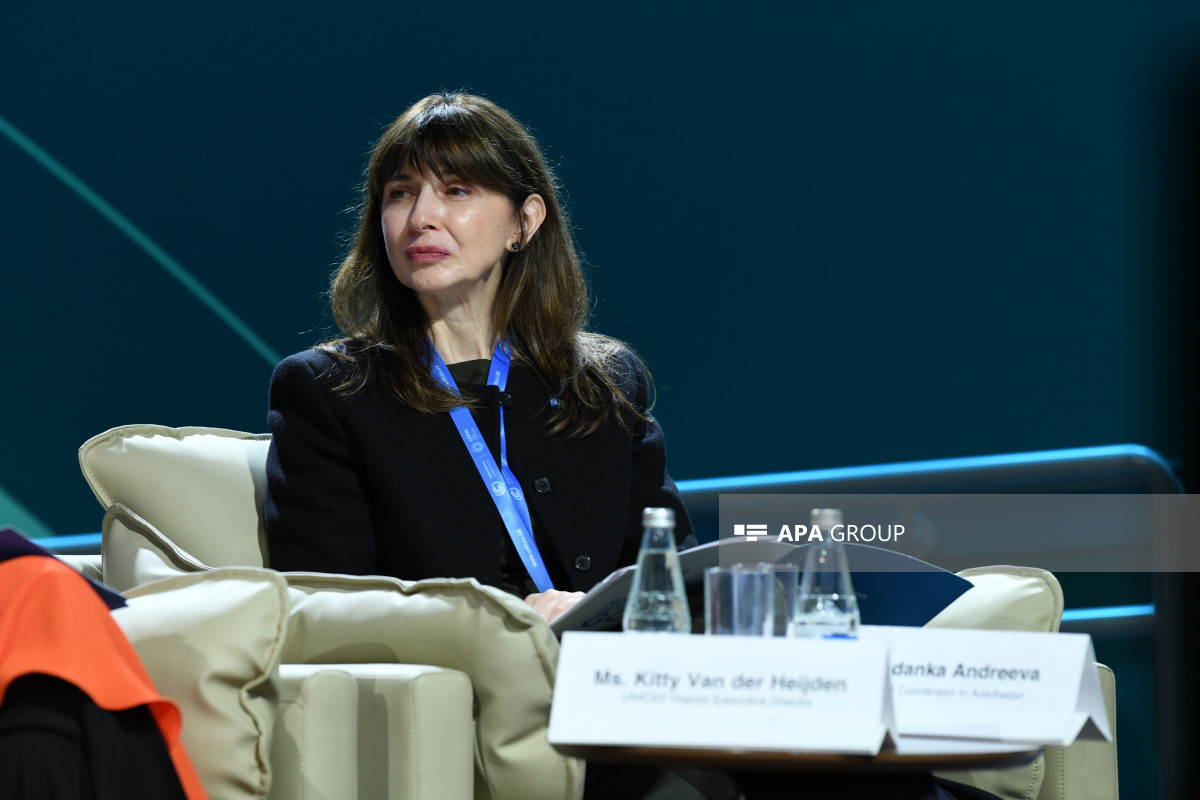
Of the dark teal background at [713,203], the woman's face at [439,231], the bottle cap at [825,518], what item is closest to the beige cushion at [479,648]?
the bottle cap at [825,518]

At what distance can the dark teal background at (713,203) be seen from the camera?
351cm

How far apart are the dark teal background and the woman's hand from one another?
1.52 m

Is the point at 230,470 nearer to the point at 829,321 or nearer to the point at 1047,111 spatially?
the point at 829,321

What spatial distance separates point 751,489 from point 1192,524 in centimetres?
111

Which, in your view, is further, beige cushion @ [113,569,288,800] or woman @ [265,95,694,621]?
woman @ [265,95,694,621]

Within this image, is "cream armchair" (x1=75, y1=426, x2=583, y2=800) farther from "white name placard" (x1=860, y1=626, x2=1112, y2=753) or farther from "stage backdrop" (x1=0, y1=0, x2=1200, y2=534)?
"stage backdrop" (x1=0, y1=0, x2=1200, y2=534)

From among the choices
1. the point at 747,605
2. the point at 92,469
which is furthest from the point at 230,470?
the point at 747,605

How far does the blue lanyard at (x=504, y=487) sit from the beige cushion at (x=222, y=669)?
83cm

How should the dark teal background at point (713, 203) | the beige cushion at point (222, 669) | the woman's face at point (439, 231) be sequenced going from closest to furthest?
the beige cushion at point (222, 669)
the woman's face at point (439, 231)
the dark teal background at point (713, 203)

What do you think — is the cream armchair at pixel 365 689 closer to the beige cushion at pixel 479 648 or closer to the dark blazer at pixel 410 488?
the beige cushion at pixel 479 648

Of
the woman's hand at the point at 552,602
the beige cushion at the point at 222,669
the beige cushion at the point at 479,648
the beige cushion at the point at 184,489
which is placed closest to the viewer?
the beige cushion at the point at 222,669

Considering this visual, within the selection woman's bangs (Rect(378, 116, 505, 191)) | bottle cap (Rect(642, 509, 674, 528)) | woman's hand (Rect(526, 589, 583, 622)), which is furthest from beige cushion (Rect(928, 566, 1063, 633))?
woman's bangs (Rect(378, 116, 505, 191))

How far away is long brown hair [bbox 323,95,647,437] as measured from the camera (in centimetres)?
244

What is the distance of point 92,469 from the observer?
7.37ft
